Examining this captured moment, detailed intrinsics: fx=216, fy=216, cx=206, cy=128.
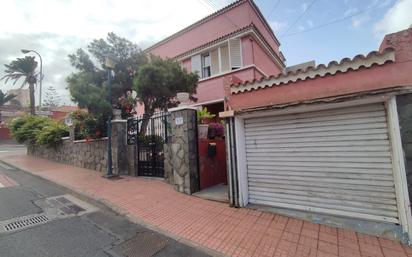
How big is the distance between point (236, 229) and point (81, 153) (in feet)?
34.1

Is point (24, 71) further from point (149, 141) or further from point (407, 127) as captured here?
point (407, 127)

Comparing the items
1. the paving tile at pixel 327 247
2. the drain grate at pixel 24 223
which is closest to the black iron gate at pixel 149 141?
the drain grate at pixel 24 223

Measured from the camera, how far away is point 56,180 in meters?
8.70

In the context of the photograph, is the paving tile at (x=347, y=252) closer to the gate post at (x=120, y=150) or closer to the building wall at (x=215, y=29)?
the gate post at (x=120, y=150)

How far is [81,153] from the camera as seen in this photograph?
11.7m

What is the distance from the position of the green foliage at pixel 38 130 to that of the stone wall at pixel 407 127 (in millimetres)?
16139

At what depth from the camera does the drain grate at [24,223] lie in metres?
4.55

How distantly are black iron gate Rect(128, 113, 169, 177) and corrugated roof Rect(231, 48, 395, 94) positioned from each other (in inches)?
154

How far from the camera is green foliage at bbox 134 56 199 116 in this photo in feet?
29.6

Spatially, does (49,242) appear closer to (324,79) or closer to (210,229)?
(210,229)

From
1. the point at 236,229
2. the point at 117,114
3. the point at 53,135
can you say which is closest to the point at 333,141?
the point at 236,229

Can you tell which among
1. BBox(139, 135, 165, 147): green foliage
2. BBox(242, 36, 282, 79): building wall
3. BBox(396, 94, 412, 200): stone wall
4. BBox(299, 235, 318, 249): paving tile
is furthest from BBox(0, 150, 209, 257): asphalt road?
BBox(242, 36, 282, 79): building wall

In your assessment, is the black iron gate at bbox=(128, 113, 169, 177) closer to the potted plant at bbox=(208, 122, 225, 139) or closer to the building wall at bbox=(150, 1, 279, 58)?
the potted plant at bbox=(208, 122, 225, 139)

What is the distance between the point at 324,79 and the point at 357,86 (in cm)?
61
